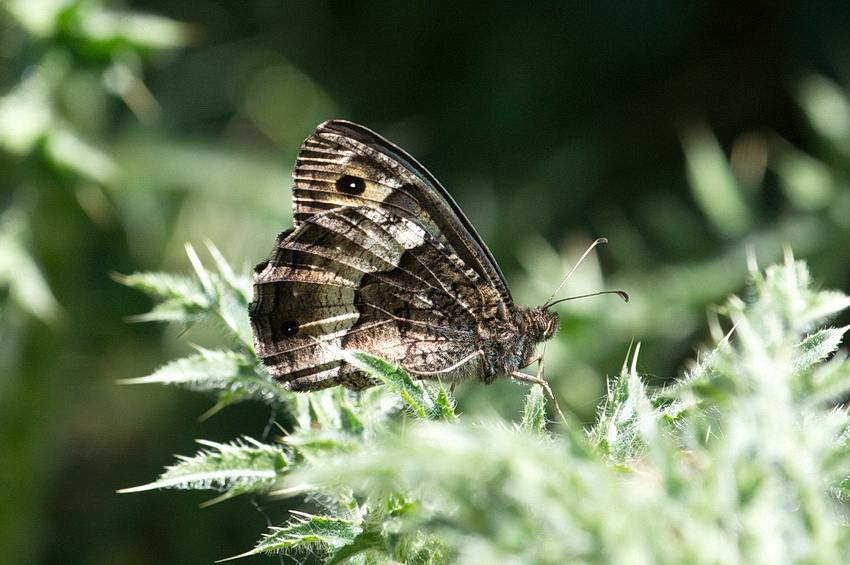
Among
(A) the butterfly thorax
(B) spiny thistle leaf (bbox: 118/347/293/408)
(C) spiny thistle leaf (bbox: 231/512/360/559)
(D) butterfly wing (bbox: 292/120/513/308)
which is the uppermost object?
(D) butterfly wing (bbox: 292/120/513/308)

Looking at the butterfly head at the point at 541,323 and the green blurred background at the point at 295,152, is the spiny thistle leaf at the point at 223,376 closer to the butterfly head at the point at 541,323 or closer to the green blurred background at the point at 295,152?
the butterfly head at the point at 541,323

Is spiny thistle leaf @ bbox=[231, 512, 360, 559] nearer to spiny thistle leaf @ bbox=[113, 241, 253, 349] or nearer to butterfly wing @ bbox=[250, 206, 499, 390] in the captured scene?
spiny thistle leaf @ bbox=[113, 241, 253, 349]

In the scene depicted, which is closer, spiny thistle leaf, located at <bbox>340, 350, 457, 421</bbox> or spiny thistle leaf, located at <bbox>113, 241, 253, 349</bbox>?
spiny thistle leaf, located at <bbox>340, 350, 457, 421</bbox>

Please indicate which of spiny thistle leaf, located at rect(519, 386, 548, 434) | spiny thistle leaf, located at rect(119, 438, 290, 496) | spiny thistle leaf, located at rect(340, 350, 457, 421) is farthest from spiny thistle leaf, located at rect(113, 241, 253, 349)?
spiny thistle leaf, located at rect(519, 386, 548, 434)

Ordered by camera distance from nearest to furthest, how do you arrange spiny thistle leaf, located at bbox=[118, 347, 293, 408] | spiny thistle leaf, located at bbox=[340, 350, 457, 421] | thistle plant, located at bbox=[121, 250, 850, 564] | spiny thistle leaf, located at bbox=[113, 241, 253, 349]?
thistle plant, located at bbox=[121, 250, 850, 564]
spiny thistle leaf, located at bbox=[340, 350, 457, 421]
spiny thistle leaf, located at bbox=[118, 347, 293, 408]
spiny thistle leaf, located at bbox=[113, 241, 253, 349]

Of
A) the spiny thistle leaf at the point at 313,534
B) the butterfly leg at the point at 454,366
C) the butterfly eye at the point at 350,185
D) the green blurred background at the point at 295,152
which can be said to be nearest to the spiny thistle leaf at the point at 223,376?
the butterfly leg at the point at 454,366

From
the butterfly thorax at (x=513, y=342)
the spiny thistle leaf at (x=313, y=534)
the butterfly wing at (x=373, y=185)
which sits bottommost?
the spiny thistle leaf at (x=313, y=534)

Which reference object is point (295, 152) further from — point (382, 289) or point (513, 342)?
point (513, 342)

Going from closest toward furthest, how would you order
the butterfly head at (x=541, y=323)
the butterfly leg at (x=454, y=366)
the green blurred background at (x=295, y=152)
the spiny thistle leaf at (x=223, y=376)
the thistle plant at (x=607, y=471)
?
the thistle plant at (x=607, y=471) → the spiny thistle leaf at (x=223, y=376) → the butterfly leg at (x=454, y=366) → the butterfly head at (x=541, y=323) → the green blurred background at (x=295, y=152)
